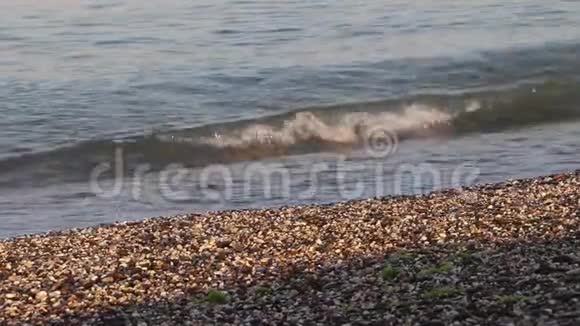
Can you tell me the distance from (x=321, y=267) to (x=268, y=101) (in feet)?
37.2

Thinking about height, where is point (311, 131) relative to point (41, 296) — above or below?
above

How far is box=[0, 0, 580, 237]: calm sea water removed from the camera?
15.1 meters

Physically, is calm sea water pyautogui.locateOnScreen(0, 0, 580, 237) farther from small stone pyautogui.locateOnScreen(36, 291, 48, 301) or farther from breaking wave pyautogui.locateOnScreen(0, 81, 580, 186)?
small stone pyautogui.locateOnScreen(36, 291, 48, 301)

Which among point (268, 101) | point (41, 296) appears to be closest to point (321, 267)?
point (41, 296)

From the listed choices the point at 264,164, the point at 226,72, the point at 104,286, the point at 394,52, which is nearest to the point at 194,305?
the point at 104,286

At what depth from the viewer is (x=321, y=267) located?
9.20m

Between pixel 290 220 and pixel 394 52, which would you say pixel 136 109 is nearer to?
pixel 394 52

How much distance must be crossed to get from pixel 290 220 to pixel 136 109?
876 cm

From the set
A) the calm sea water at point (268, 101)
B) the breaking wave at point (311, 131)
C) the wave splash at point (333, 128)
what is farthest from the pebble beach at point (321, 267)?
the wave splash at point (333, 128)

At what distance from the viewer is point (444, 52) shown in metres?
23.9

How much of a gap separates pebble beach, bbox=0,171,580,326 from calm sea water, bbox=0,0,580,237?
2.44 m

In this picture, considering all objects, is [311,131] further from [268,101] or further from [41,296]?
[41,296]
